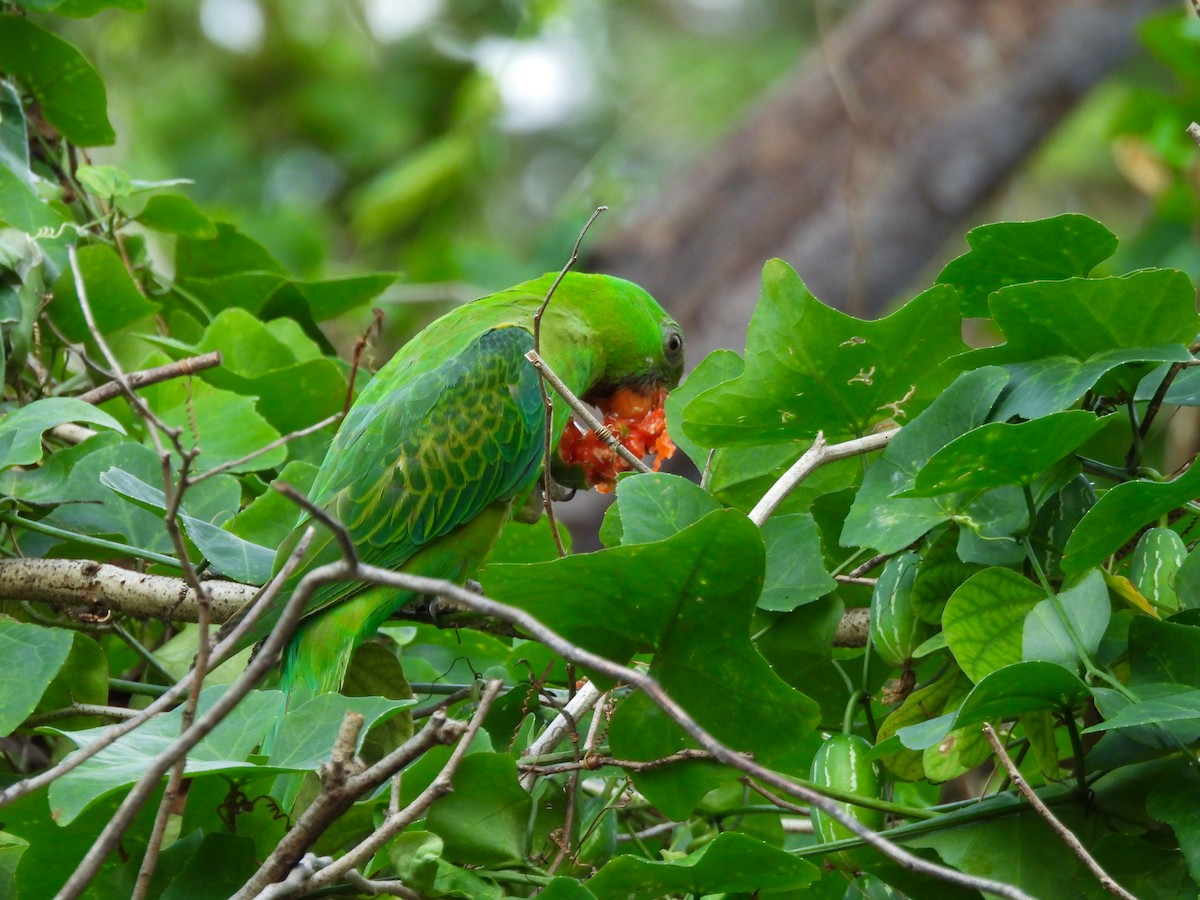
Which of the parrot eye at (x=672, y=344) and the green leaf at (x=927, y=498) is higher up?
the green leaf at (x=927, y=498)

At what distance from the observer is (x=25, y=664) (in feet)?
4.96

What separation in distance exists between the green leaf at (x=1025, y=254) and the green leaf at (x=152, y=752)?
1.03m

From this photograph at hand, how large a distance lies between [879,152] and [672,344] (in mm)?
2516

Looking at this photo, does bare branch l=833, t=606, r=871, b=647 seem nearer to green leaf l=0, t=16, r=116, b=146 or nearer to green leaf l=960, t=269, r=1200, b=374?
green leaf l=960, t=269, r=1200, b=374

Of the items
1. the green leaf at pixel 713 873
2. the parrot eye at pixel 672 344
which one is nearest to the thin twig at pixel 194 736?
the green leaf at pixel 713 873

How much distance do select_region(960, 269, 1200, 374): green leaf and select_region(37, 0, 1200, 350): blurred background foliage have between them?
2.49m

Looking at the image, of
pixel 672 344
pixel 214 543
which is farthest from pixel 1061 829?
pixel 672 344

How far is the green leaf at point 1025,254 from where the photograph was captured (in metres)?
A: 1.52

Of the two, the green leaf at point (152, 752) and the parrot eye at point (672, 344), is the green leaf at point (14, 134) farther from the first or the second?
the parrot eye at point (672, 344)

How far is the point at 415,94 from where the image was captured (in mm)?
6574

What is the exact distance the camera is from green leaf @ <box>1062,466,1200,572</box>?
1.28 meters

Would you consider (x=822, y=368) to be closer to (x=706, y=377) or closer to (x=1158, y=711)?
(x=706, y=377)

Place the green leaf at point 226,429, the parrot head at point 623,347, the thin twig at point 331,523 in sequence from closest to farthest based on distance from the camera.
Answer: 1. the thin twig at point 331,523
2. the green leaf at point 226,429
3. the parrot head at point 623,347

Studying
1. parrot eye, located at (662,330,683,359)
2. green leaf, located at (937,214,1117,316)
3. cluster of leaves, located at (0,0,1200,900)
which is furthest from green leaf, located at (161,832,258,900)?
parrot eye, located at (662,330,683,359)
